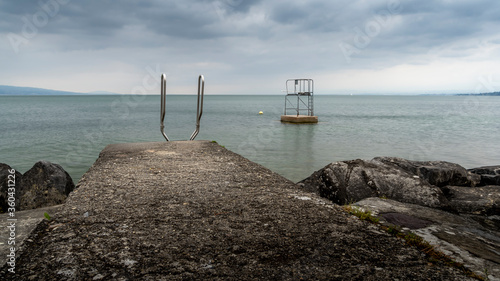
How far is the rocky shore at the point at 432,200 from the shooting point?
7.61 feet

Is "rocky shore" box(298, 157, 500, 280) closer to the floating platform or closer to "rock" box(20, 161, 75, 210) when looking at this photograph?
"rock" box(20, 161, 75, 210)

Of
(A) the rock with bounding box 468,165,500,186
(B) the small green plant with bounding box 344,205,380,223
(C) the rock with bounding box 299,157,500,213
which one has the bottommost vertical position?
(A) the rock with bounding box 468,165,500,186

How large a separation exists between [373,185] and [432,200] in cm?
74

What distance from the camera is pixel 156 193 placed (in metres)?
3.32

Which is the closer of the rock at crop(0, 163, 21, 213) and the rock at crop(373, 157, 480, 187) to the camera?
the rock at crop(0, 163, 21, 213)

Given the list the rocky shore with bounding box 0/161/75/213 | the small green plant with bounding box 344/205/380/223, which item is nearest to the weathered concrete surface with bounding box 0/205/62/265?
the rocky shore with bounding box 0/161/75/213

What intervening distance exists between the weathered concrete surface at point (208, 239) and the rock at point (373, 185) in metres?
1.22

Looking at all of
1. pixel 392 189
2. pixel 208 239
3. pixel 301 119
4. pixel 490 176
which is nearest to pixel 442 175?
pixel 490 176

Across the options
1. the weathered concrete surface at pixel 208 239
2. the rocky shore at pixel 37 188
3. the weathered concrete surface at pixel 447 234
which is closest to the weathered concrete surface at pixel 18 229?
the weathered concrete surface at pixel 208 239

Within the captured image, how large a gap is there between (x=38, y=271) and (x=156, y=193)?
1475mm

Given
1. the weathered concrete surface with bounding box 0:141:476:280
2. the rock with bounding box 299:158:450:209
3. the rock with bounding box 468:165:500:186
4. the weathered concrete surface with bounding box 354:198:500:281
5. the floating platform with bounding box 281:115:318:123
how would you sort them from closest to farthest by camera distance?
the weathered concrete surface with bounding box 0:141:476:280 < the weathered concrete surface with bounding box 354:198:500:281 < the rock with bounding box 299:158:450:209 < the rock with bounding box 468:165:500:186 < the floating platform with bounding box 281:115:318:123

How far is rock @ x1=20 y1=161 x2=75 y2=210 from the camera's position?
488 centimetres

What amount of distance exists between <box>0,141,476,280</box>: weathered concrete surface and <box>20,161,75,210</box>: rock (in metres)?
1.90

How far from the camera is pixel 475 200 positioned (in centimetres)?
507
